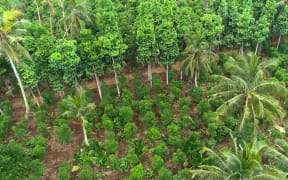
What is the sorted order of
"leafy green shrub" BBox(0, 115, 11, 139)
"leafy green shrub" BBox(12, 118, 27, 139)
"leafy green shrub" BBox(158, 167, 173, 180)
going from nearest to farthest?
1. "leafy green shrub" BBox(158, 167, 173, 180)
2. "leafy green shrub" BBox(12, 118, 27, 139)
3. "leafy green shrub" BBox(0, 115, 11, 139)

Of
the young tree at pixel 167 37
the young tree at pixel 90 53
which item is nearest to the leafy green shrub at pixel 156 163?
the young tree at pixel 90 53

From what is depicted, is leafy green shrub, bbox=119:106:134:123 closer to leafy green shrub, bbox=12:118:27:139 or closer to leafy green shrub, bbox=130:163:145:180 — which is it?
leafy green shrub, bbox=130:163:145:180

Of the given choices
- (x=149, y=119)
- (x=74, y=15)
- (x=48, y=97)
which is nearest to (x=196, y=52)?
(x=149, y=119)

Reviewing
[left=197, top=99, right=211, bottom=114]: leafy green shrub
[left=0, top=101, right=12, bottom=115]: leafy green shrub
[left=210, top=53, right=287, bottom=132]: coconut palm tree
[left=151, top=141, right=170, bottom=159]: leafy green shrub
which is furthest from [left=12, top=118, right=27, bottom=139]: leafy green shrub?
[left=210, top=53, right=287, bottom=132]: coconut palm tree

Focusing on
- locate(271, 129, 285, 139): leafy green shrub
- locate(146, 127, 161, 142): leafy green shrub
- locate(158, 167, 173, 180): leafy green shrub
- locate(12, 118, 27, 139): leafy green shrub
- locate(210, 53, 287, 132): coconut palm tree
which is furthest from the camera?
locate(12, 118, 27, 139): leafy green shrub

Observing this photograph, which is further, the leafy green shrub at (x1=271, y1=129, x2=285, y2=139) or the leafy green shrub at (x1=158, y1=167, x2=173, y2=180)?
the leafy green shrub at (x1=271, y1=129, x2=285, y2=139)

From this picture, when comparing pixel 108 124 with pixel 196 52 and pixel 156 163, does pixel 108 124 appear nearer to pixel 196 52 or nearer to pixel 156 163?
pixel 156 163

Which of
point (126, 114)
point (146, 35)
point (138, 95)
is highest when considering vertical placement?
point (146, 35)
